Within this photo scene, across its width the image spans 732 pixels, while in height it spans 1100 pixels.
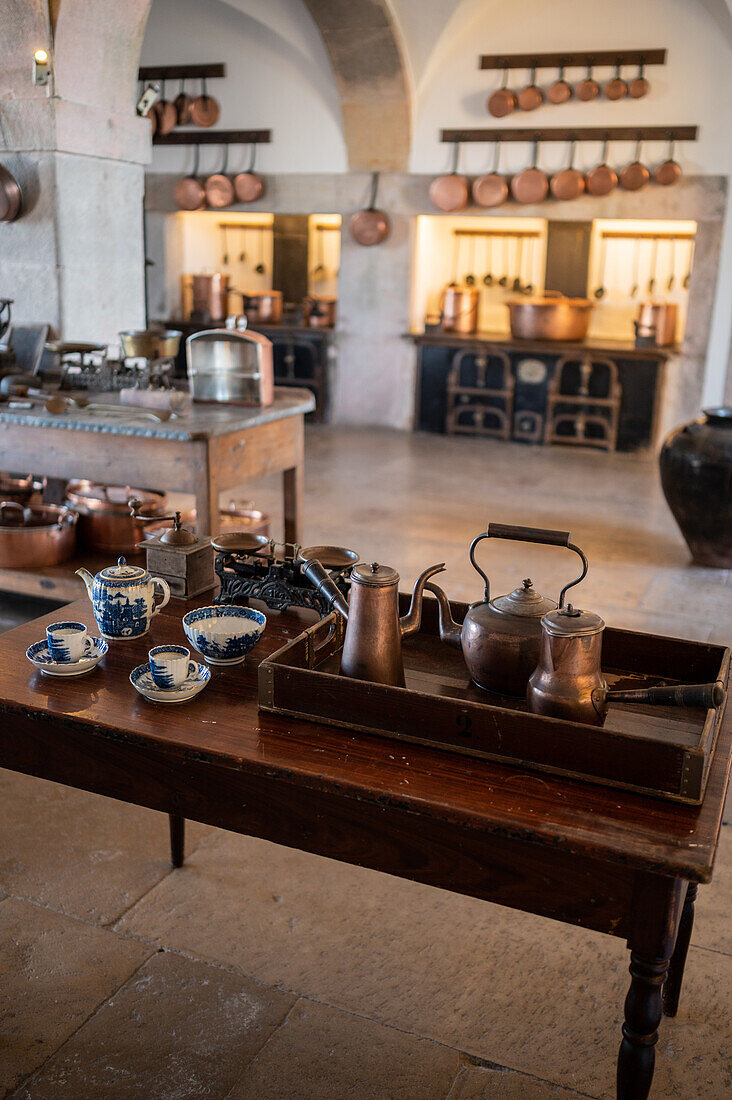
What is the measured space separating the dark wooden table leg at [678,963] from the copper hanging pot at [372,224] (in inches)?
322

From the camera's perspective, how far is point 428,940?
2.42 metres

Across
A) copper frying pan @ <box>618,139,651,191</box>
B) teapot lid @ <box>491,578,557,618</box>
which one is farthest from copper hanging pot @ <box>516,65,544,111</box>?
teapot lid @ <box>491,578,557,618</box>

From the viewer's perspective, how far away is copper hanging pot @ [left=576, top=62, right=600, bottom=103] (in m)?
8.33

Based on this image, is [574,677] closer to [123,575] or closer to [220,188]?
[123,575]

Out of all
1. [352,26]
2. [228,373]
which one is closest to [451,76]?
[352,26]

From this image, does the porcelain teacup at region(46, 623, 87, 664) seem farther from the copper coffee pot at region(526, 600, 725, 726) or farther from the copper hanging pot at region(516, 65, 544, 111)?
the copper hanging pot at region(516, 65, 544, 111)

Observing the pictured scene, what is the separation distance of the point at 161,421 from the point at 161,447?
11 centimetres

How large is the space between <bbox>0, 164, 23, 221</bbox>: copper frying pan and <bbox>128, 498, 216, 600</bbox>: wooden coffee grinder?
10.8 ft

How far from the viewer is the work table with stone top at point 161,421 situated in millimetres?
3877

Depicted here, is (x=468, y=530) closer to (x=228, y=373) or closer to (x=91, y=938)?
(x=228, y=373)

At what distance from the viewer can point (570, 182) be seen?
28.1ft

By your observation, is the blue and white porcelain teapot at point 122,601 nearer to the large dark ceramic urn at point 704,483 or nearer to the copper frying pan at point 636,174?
the large dark ceramic urn at point 704,483

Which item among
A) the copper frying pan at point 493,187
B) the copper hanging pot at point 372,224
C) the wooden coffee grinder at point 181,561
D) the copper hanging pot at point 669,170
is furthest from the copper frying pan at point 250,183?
the wooden coffee grinder at point 181,561

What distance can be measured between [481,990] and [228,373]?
2.97m
